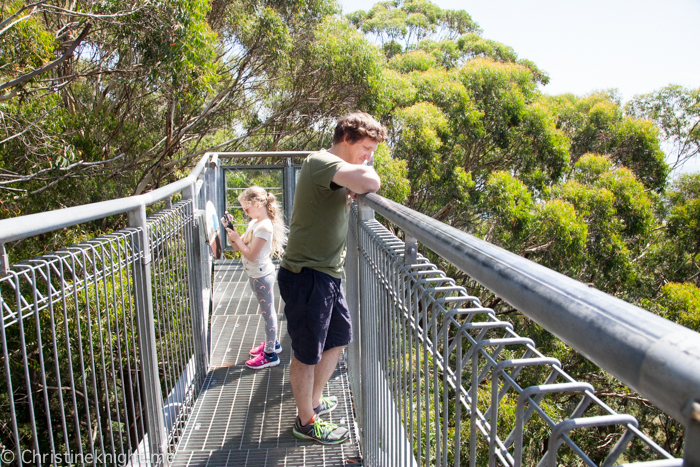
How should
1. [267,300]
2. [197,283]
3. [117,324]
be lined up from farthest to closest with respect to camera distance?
[267,300], [197,283], [117,324]

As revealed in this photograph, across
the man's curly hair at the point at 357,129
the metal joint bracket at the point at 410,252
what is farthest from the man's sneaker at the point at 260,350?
the metal joint bracket at the point at 410,252

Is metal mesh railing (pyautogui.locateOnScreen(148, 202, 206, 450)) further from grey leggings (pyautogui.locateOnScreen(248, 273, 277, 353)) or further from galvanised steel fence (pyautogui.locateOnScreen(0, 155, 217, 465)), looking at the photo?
grey leggings (pyautogui.locateOnScreen(248, 273, 277, 353))

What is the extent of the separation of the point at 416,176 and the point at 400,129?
1371 millimetres

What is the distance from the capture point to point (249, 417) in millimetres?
3348

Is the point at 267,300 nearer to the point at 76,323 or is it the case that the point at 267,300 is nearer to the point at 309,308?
the point at 309,308

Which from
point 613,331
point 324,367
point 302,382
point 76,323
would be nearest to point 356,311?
point 324,367

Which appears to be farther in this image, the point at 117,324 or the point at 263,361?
the point at 263,361

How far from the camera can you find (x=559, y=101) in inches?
704

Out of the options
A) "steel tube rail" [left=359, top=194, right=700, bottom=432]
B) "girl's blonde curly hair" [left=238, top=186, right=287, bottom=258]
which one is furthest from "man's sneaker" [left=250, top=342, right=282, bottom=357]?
"steel tube rail" [left=359, top=194, right=700, bottom=432]

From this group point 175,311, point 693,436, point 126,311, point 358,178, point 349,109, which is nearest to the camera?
point 693,436

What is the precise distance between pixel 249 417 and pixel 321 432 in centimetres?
63

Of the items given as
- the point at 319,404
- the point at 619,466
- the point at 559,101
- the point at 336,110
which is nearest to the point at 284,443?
the point at 319,404

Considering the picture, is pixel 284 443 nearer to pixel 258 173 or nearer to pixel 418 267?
pixel 418 267

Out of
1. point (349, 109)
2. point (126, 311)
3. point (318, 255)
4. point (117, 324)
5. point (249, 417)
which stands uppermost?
point (349, 109)
